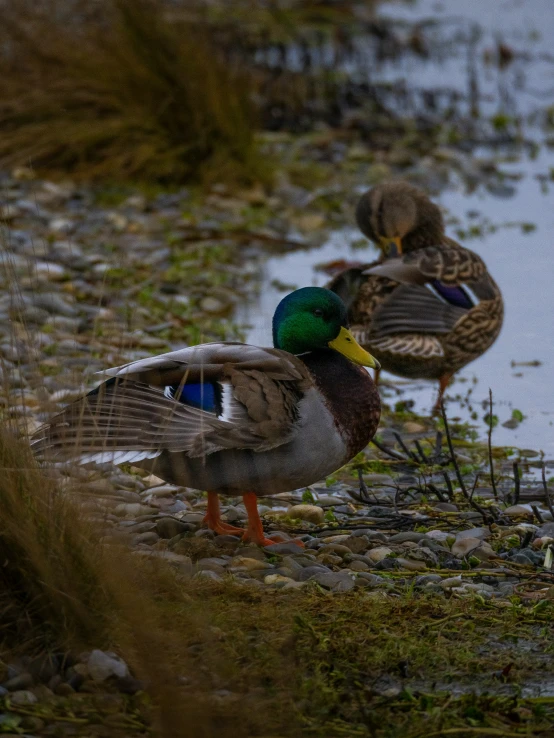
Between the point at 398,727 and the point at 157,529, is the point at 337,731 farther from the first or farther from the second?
the point at 157,529

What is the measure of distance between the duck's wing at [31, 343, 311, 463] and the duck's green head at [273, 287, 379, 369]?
0.20 m

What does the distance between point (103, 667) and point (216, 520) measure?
4.29 feet

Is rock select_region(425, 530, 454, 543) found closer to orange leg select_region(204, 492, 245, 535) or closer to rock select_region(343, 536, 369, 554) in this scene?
rock select_region(343, 536, 369, 554)

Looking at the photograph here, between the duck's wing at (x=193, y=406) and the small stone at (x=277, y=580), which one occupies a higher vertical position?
the duck's wing at (x=193, y=406)

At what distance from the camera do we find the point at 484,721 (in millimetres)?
3057

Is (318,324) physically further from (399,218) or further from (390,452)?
(399,218)

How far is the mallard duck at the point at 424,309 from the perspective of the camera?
602 cm

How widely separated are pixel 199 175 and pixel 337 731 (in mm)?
7459

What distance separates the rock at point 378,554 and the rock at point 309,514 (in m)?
0.46

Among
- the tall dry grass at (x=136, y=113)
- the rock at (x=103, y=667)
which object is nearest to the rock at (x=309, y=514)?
the rock at (x=103, y=667)

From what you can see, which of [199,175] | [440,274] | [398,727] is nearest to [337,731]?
[398,727]

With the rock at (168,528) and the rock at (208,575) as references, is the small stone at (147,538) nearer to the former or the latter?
the rock at (168,528)

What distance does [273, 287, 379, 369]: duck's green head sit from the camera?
4.39 metres

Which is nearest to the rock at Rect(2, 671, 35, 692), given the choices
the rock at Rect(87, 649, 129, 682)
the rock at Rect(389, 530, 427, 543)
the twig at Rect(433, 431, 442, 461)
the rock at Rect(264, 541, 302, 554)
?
the rock at Rect(87, 649, 129, 682)
